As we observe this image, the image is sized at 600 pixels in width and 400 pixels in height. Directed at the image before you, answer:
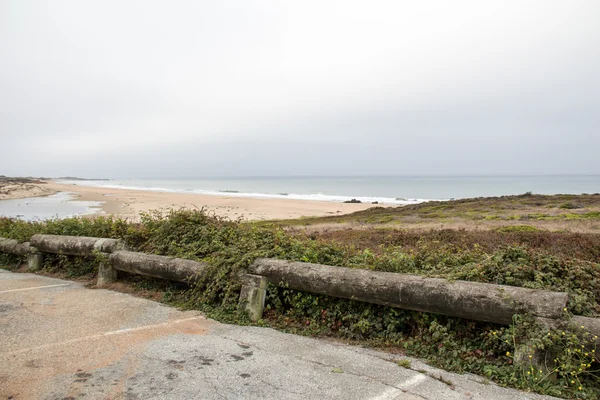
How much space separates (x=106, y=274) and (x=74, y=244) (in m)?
1.26

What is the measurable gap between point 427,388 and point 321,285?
180 cm

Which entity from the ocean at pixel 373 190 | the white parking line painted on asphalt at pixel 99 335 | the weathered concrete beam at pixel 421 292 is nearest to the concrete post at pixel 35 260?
the white parking line painted on asphalt at pixel 99 335

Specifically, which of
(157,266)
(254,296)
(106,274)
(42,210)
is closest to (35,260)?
(106,274)

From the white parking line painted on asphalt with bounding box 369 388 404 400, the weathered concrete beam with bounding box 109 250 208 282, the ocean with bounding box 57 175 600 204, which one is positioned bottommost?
the white parking line painted on asphalt with bounding box 369 388 404 400

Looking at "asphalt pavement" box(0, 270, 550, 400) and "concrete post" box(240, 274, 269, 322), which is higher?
"concrete post" box(240, 274, 269, 322)

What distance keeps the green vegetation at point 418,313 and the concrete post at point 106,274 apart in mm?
341

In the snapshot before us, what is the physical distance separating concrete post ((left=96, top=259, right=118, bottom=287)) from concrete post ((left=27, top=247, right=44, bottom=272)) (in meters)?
2.40

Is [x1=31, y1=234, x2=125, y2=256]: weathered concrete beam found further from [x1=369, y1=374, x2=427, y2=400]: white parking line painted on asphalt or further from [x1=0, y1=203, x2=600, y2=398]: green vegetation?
[x1=369, y1=374, x2=427, y2=400]: white parking line painted on asphalt


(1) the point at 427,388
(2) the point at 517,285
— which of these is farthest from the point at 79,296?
(2) the point at 517,285

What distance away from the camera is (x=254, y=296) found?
555 cm

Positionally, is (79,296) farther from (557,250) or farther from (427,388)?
(557,250)

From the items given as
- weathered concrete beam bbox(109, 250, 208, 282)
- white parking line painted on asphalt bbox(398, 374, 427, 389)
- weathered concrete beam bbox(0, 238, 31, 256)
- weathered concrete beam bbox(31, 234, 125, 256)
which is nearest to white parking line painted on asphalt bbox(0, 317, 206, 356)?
weathered concrete beam bbox(109, 250, 208, 282)

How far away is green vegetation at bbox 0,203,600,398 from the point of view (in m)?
3.74

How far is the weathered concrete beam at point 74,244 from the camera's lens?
25.1 feet
